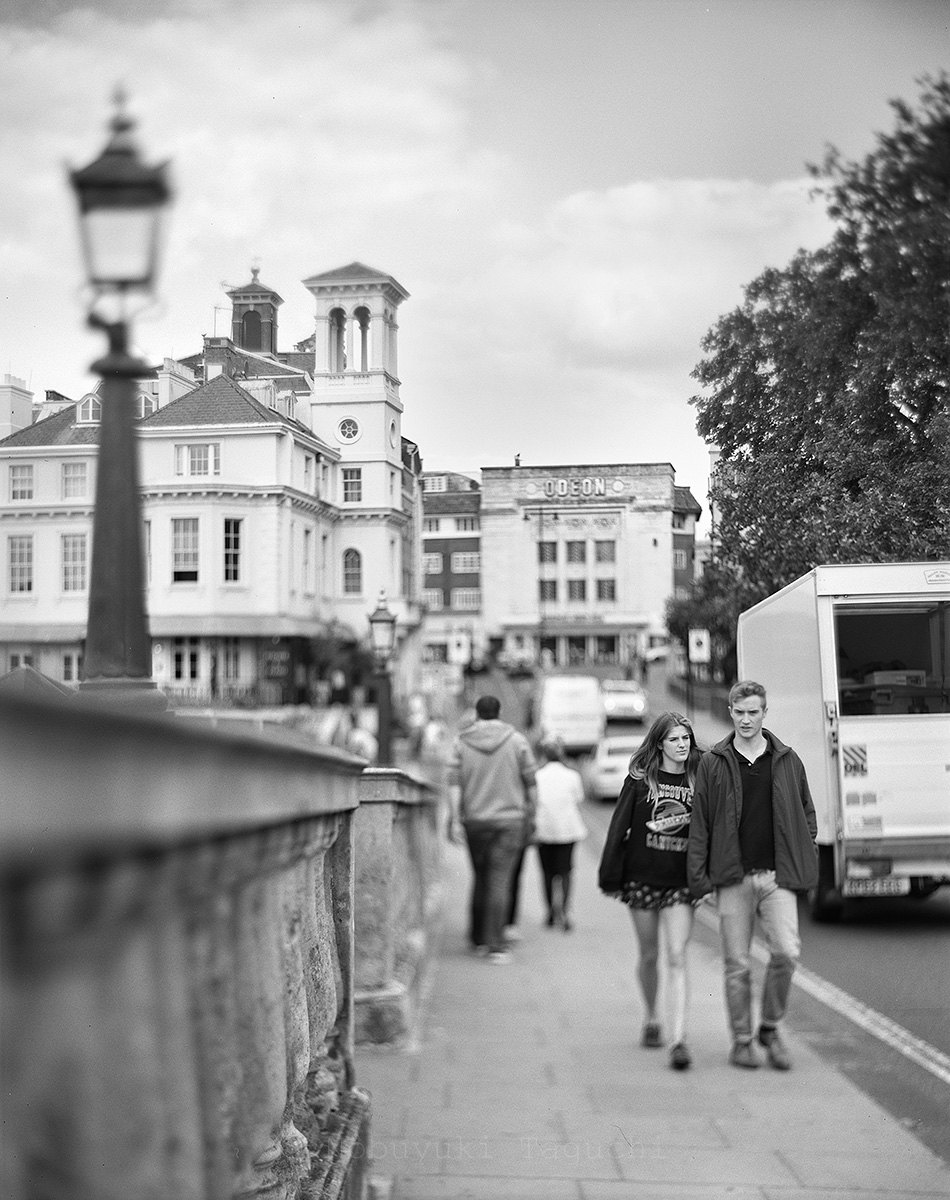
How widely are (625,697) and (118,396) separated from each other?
2.67 m

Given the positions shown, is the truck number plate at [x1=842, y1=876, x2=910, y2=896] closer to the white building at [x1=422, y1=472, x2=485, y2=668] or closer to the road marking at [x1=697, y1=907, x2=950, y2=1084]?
the white building at [x1=422, y1=472, x2=485, y2=668]

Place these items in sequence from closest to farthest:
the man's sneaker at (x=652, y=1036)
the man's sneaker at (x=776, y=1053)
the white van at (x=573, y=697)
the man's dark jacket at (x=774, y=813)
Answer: the man's dark jacket at (x=774, y=813) < the white van at (x=573, y=697) < the man's sneaker at (x=776, y=1053) < the man's sneaker at (x=652, y=1036)

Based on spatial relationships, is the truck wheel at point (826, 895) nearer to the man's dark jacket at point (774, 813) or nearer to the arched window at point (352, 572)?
the man's dark jacket at point (774, 813)

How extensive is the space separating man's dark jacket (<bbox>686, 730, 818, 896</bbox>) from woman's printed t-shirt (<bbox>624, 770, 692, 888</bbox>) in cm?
10

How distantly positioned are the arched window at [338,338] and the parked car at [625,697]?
0.99 meters

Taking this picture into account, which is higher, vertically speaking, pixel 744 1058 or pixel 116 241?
pixel 116 241

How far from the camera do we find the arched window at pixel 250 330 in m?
2.47

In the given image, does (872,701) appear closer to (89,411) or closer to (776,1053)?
(89,411)

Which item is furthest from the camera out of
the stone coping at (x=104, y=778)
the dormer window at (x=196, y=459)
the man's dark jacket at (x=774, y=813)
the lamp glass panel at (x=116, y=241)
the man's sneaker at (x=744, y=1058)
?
the man's sneaker at (x=744, y=1058)

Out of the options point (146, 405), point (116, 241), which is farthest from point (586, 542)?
point (116, 241)

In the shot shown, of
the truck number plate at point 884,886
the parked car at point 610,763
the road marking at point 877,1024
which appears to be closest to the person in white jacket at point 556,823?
the parked car at point 610,763

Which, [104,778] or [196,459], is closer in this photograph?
[104,778]

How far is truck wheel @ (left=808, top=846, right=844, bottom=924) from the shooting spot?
332 cm

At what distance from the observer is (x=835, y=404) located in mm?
2861
